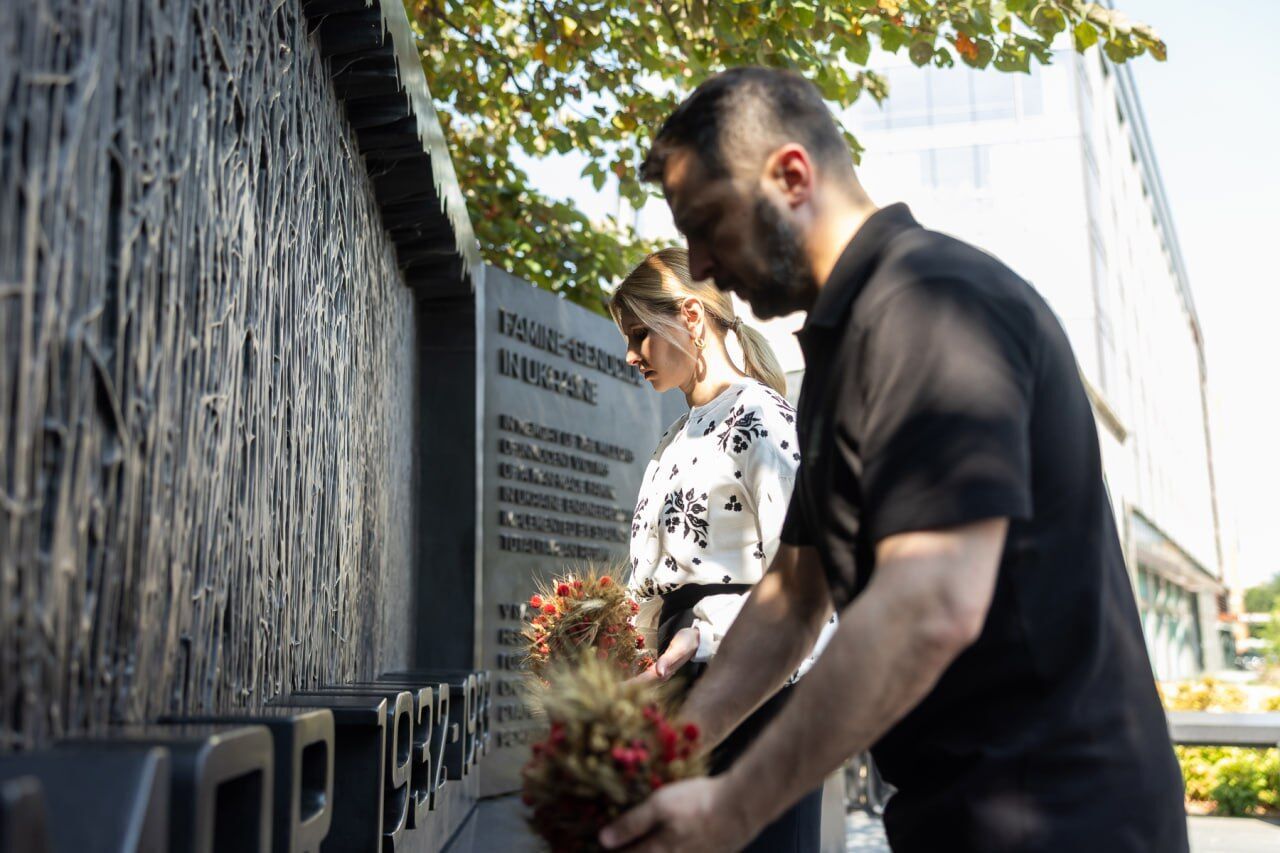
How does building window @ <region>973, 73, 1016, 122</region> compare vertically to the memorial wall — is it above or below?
above

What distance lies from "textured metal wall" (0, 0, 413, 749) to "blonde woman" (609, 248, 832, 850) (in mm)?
896

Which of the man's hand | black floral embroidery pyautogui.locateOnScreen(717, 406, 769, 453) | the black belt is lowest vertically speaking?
the man's hand

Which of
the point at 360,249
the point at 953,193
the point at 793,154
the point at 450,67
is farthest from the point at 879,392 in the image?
the point at 953,193

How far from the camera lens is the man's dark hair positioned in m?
1.91

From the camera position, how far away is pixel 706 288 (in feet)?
11.9

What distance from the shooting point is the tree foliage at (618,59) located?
665 cm

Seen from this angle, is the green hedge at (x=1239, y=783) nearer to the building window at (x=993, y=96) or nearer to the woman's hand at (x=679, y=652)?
the woman's hand at (x=679, y=652)

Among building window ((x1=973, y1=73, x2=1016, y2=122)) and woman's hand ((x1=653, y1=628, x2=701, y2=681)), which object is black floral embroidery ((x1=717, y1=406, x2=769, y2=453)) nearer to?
woman's hand ((x1=653, y1=628, x2=701, y2=681))

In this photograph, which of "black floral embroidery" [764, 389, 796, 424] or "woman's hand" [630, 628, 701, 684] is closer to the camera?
"woman's hand" [630, 628, 701, 684]

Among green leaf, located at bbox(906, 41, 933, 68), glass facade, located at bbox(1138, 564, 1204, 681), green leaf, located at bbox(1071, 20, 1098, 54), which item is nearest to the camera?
green leaf, located at bbox(1071, 20, 1098, 54)

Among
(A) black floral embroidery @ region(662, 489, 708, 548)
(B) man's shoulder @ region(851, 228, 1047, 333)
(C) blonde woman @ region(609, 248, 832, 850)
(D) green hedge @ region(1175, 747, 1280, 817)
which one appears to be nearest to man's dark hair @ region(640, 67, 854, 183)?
(B) man's shoulder @ region(851, 228, 1047, 333)

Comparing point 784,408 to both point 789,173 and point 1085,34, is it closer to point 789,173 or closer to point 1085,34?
point 789,173

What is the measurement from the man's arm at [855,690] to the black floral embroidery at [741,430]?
1.61 meters

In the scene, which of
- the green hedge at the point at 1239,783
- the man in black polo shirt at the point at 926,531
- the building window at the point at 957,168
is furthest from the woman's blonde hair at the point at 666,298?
the building window at the point at 957,168
